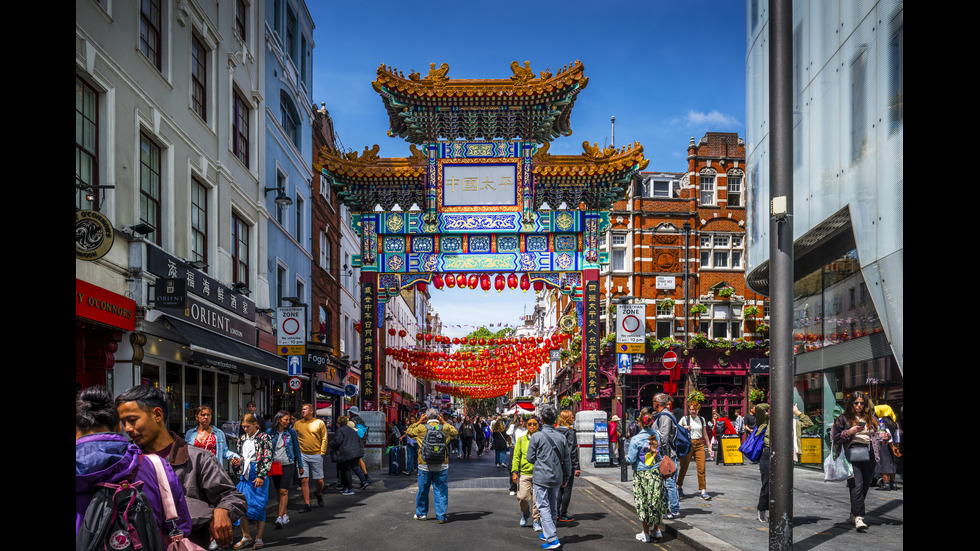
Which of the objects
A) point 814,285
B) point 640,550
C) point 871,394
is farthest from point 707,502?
point 814,285

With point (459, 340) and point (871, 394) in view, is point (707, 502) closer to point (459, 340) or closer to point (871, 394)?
point (871, 394)

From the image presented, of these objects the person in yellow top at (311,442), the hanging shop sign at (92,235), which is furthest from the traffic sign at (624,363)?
the hanging shop sign at (92,235)

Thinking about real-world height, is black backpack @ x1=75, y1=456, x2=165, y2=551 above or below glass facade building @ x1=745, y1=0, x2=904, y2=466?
below

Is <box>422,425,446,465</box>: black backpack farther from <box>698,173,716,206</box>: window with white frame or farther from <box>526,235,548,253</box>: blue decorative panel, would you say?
<box>698,173,716,206</box>: window with white frame

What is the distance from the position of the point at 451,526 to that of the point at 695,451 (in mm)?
5156

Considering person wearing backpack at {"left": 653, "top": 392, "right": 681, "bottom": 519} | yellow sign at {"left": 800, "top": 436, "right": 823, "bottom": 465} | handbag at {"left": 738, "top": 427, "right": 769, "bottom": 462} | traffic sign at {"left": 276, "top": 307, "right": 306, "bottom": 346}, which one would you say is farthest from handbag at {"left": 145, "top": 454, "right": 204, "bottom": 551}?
yellow sign at {"left": 800, "top": 436, "right": 823, "bottom": 465}

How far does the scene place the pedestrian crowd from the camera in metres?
4.09

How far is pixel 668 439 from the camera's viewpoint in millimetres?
12062

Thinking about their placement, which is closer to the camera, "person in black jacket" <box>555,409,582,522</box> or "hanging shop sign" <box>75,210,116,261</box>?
"hanging shop sign" <box>75,210,116,261</box>

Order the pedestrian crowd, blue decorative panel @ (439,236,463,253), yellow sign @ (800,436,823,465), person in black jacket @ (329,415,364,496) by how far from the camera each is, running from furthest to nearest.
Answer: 1. blue decorative panel @ (439,236,463,253)
2. yellow sign @ (800,436,823,465)
3. person in black jacket @ (329,415,364,496)
4. the pedestrian crowd

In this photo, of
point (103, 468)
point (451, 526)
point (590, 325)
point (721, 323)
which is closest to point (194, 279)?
point (451, 526)

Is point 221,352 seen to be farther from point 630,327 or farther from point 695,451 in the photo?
point 630,327

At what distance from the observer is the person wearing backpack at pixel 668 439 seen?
1165 centimetres
